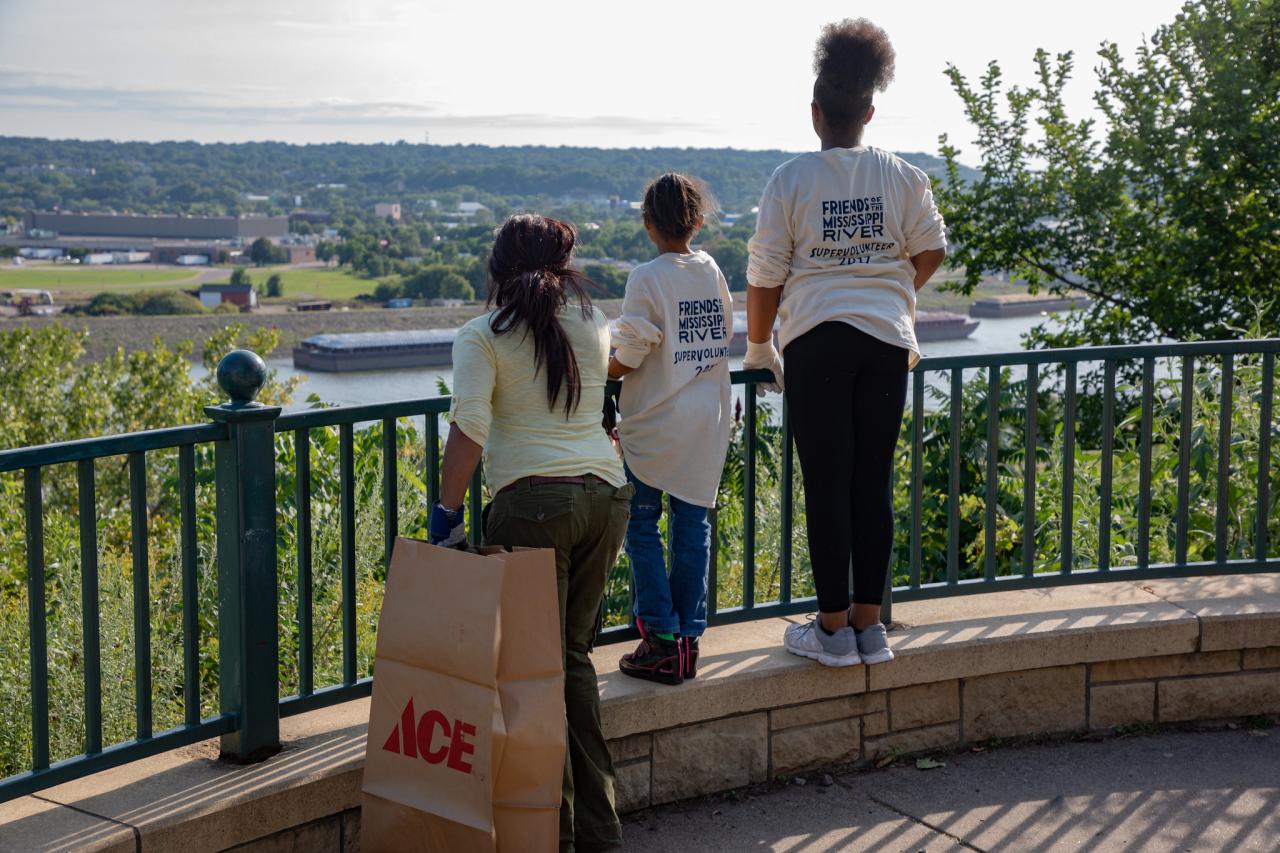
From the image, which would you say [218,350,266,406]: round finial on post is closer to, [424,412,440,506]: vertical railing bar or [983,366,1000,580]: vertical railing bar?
[424,412,440,506]: vertical railing bar

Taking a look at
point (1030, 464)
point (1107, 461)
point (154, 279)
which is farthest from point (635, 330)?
point (154, 279)

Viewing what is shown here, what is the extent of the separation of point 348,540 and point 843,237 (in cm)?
146

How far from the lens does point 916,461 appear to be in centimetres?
405

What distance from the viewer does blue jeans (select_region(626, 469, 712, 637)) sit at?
135 inches

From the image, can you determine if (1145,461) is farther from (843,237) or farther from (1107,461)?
(843,237)

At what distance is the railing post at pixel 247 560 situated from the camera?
9.91ft

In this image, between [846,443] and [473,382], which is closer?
[473,382]

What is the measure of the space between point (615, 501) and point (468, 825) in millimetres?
772

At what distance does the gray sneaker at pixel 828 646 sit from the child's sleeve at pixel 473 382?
1.31m

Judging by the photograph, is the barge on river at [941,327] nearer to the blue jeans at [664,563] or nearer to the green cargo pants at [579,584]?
the blue jeans at [664,563]

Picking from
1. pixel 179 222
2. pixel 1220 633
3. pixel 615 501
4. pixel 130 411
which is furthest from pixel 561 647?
pixel 179 222

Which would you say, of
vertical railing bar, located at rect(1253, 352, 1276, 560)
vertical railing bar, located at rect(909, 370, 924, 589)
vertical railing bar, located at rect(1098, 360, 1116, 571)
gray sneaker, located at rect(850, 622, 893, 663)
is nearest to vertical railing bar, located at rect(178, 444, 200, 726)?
gray sneaker, located at rect(850, 622, 893, 663)

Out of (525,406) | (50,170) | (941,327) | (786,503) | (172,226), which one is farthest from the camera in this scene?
(50,170)

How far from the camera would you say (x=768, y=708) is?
3.67 m
